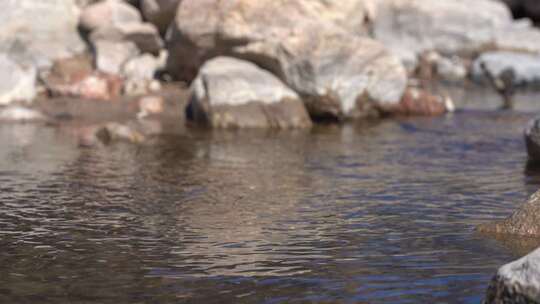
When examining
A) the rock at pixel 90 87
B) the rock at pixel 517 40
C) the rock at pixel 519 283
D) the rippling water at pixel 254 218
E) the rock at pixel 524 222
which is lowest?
the rippling water at pixel 254 218

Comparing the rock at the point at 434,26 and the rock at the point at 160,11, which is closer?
the rock at the point at 160,11

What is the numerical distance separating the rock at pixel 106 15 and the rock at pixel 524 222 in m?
15.8

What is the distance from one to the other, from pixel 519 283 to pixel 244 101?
12209 mm

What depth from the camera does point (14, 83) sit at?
18.7 meters

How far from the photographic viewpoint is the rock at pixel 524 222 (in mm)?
7829

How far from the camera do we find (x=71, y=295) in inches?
247

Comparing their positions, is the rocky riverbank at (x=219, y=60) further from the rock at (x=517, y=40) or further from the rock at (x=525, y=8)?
the rock at (x=525, y=8)

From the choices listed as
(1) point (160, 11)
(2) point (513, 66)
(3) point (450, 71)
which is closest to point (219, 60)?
(1) point (160, 11)

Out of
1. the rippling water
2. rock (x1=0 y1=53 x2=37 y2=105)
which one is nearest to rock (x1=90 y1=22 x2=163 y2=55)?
rock (x1=0 y1=53 x2=37 y2=105)

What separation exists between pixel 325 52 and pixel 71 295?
12.4 meters

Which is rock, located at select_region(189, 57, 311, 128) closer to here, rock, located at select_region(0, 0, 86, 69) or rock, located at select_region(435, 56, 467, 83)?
rock, located at select_region(0, 0, 86, 69)

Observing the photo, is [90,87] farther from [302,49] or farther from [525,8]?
[525,8]

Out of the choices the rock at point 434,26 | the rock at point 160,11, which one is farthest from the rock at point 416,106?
the rock at point 434,26

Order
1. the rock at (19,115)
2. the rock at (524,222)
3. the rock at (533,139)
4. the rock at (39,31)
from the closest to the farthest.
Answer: the rock at (524,222) → the rock at (533,139) → the rock at (19,115) → the rock at (39,31)
